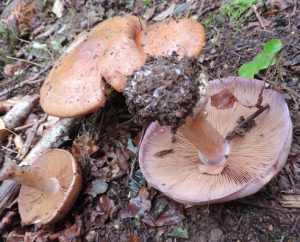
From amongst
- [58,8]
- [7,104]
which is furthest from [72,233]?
[58,8]

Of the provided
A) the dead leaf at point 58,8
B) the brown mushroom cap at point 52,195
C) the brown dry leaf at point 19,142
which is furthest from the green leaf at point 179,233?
the dead leaf at point 58,8

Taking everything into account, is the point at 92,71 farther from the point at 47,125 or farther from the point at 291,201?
the point at 291,201

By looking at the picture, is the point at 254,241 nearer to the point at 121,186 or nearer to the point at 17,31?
the point at 121,186

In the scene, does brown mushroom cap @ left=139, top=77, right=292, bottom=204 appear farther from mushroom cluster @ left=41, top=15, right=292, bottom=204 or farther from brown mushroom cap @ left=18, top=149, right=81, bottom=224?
brown mushroom cap @ left=18, top=149, right=81, bottom=224

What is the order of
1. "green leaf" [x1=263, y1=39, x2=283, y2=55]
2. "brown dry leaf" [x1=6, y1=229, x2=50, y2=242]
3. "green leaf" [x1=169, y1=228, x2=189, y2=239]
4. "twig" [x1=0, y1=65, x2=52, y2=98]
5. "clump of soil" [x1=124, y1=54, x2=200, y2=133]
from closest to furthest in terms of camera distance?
"clump of soil" [x1=124, y1=54, x2=200, y2=133] < "green leaf" [x1=169, y1=228, x2=189, y2=239] < "green leaf" [x1=263, y1=39, x2=283, y2=55] < "brown dry leaf" [x1=6, y1=229, x2=50, y2=242] < "twig" [x1=0, y1=65, x2=52, y2=98]

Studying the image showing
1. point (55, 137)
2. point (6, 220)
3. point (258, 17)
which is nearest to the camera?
point (6, 220)

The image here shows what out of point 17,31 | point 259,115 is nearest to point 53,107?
point 259,115

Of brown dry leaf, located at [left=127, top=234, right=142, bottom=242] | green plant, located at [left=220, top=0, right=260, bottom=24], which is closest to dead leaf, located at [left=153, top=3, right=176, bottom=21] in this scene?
green plant, located at [left=220, top=0, right=260, bottom=24]
